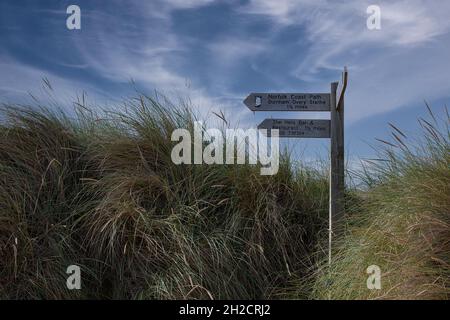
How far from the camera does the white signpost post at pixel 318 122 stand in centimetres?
584

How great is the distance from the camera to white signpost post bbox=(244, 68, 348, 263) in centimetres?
584

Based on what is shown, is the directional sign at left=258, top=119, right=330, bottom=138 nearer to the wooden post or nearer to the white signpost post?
the white signpost post

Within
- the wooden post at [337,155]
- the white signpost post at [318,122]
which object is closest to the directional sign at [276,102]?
the white signpost post at [318,122]

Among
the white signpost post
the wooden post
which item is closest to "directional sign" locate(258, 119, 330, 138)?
the white signpost post

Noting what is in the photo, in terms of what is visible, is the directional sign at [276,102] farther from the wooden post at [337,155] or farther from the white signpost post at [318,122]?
the wooden post at [337,155]

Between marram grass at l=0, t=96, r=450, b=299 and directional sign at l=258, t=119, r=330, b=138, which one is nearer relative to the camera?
marram grass at l=0, t=96, r=450, b=299

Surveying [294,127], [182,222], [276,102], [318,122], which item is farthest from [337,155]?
[182,222]

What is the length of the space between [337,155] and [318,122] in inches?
17.4

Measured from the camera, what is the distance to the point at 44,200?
5.12 metres

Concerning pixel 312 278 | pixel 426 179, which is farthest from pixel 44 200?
pixel 426 179

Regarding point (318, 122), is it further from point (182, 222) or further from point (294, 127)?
point (182, 222)

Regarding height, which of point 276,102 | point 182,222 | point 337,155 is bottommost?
point 182,222

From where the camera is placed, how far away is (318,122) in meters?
6.05
